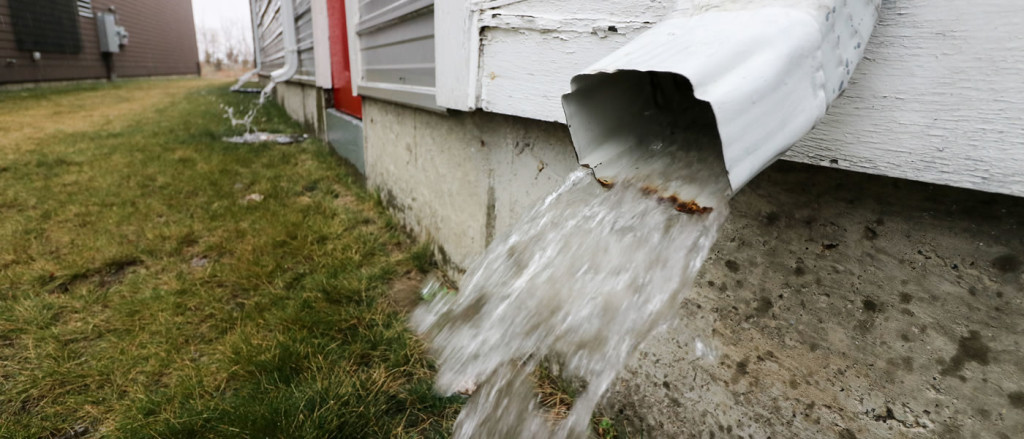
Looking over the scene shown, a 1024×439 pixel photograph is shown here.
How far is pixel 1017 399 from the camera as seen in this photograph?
85 cm

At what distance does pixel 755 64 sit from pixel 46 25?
70.9ft

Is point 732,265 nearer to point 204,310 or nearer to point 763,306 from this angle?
point 763,306

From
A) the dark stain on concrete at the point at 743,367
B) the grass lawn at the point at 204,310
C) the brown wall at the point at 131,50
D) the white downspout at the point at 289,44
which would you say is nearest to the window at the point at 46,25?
the brown wall at the point at 131,50

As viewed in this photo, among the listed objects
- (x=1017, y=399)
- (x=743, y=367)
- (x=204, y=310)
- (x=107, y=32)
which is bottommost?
(x=204, y=310)

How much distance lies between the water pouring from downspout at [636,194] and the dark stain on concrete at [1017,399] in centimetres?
53

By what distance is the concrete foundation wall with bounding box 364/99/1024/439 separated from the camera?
34.0 inches

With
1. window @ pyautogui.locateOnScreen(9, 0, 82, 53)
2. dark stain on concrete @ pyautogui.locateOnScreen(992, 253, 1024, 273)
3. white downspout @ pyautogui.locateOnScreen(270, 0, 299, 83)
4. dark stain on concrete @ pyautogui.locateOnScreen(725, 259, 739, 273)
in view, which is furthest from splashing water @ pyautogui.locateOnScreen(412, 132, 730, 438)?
window @ pyautogui.locateOnScreen(9, 0, 82, 53)

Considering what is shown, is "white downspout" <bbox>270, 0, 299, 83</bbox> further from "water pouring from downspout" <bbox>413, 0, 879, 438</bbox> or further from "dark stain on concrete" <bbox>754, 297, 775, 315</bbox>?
"dark stain on concrete" <bbox>754, 297, 775, 315</bbox>

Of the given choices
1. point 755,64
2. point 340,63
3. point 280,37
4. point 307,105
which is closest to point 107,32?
point 280,37

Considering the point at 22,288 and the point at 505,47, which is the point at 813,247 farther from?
the point at 22,288

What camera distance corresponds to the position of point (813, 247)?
3.45 feet

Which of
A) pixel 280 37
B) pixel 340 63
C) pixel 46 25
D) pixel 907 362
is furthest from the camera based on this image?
pixel 46 25

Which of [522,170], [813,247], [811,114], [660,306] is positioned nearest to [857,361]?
[813,247]

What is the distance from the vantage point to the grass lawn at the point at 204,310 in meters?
1.61
